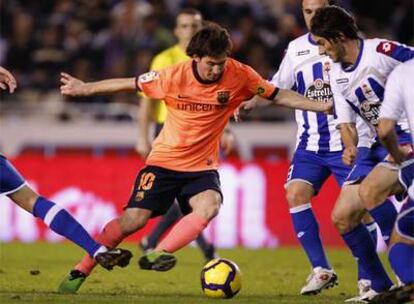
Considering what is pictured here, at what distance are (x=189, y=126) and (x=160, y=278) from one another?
216 centimetres

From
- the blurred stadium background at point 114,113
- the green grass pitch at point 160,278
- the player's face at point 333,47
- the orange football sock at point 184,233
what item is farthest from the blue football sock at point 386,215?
the blurred stadium background at point 114,113

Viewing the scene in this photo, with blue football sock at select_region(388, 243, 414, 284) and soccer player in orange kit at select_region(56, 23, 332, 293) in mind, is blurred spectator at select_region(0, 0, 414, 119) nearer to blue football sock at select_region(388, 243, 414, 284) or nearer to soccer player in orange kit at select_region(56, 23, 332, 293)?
soccer player in orange kit at select_region(56, 23, 332, 293)

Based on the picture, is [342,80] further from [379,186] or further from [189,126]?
[189,126]

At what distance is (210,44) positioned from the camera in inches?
363

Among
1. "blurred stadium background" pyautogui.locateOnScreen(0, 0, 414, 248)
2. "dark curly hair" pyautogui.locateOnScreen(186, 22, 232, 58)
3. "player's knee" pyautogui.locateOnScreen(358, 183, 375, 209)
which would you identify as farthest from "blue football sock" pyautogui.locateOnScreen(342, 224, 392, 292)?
"blurred stadium background" pyautogui.locateOnScreen(0, 0, 414, 248)

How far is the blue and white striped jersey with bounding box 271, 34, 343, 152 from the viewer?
1018 cm

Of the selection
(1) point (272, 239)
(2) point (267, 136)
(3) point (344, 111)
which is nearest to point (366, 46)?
(3) point (344, 111)

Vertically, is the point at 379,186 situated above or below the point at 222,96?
below

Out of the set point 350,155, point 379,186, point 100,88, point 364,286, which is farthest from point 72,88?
point 364,286

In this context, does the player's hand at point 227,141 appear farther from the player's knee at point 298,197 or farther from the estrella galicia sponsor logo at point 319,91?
the player's knee at point 298,197

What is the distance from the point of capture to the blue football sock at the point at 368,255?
29.6ft

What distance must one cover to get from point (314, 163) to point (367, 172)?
1.05 meters

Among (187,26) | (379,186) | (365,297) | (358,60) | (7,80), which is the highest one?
(358,60)

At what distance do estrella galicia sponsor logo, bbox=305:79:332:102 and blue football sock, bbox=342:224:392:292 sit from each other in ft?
4.82
